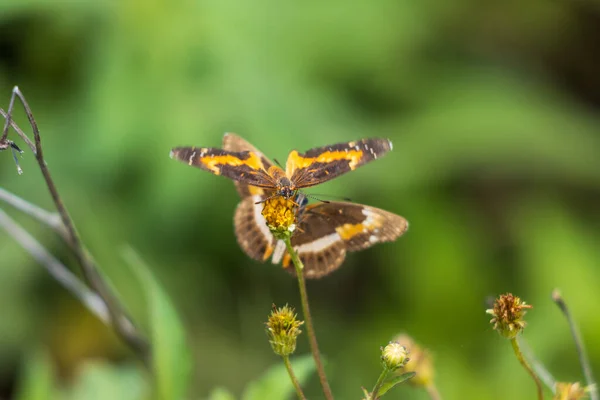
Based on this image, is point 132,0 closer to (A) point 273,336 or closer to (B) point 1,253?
(B) point 1,253

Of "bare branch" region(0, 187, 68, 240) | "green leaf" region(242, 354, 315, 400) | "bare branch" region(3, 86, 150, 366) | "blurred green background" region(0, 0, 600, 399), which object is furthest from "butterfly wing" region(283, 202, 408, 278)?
"blurred green background" region(0, 0, 600, 399)

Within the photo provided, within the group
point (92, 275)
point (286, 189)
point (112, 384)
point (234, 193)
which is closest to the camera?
point (286, 189)

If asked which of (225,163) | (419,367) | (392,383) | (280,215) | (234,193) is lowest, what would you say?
(392,383)

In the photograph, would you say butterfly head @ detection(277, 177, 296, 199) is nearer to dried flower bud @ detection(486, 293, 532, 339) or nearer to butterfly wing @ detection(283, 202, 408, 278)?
butterfly wing @ detection(283, 202, 408, 278)

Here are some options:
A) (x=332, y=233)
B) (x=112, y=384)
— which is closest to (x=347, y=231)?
(x=332, y=233)

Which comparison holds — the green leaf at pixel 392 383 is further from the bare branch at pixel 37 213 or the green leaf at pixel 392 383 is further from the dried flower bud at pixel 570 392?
the bare branch at pixel 37 213

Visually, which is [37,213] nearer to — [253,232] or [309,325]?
[253,232]
